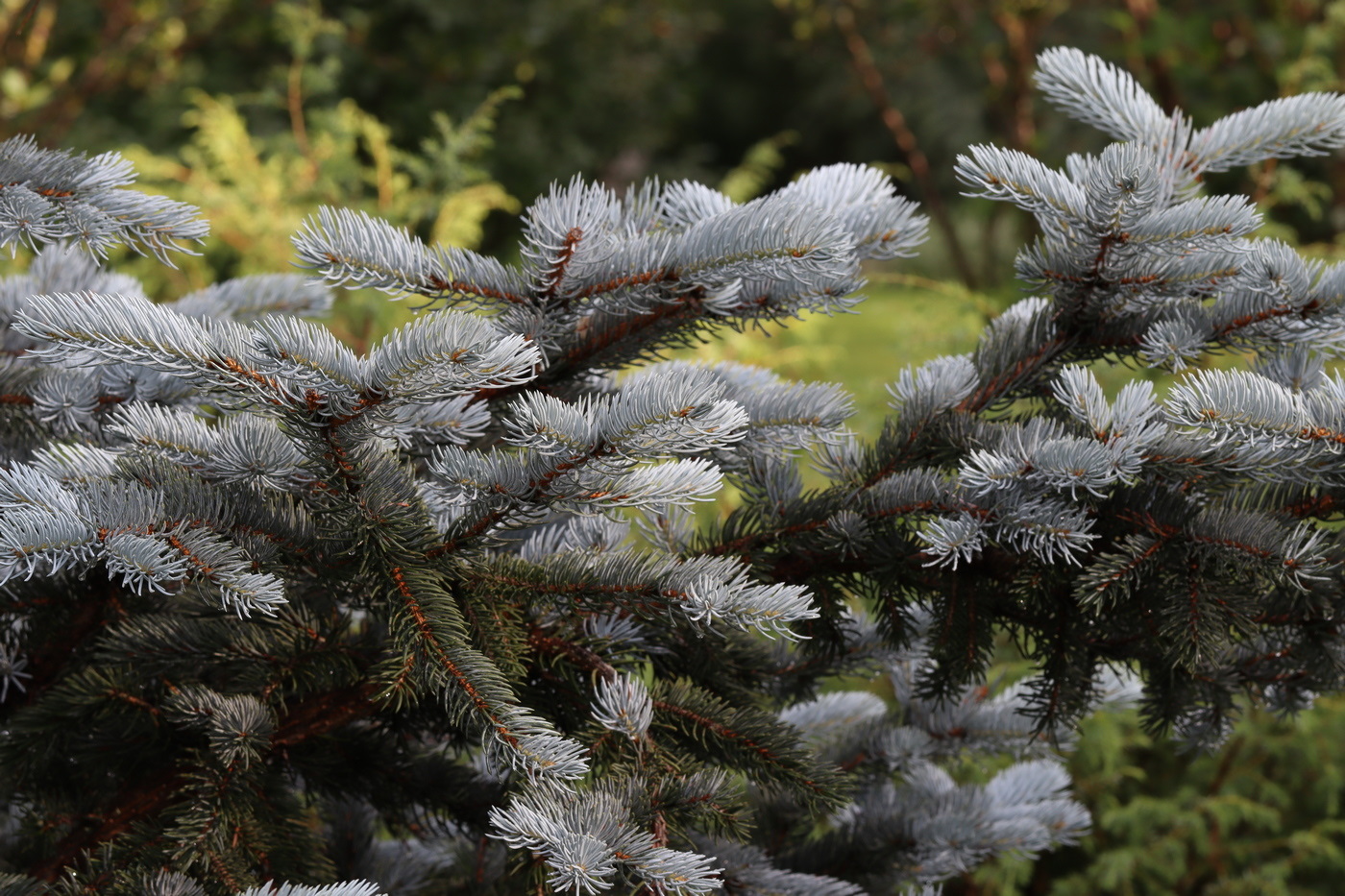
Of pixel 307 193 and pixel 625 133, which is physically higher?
pixel 625 133

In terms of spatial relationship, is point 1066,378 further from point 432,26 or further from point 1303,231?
point 1303,231

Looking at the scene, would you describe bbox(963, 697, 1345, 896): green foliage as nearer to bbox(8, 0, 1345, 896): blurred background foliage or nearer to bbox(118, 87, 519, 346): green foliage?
bbox(8, 0, 1345, 896): blurred background foliage

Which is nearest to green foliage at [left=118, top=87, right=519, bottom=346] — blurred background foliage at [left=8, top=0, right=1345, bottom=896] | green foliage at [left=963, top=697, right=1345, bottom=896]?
blurred background foliage at [left=8, top=0, right=1345, bottom=896]

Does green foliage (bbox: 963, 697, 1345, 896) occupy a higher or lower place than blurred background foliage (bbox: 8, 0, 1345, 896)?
lower

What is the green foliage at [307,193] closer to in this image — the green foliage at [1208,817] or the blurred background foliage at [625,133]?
the blurred background foliage at [625,133]

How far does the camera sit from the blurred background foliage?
71.0 inches

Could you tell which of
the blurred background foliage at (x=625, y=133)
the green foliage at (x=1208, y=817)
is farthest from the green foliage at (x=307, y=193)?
the green foliage at (x=1208, y=817)

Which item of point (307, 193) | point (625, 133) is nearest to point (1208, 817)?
point (307, 193)

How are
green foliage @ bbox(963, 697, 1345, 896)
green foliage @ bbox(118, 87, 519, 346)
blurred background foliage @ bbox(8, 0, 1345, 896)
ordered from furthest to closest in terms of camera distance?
green foliage @ bbox(118, 87, 519, 346), blurred background foliage @ bbox(8, 0, 1345, 896), green foliage @ bbox(963, 697, 1345, 896)

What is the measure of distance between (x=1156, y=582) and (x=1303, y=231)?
596 centimetres

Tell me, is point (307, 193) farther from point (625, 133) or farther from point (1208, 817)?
point (625, 133)

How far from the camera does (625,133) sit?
22.7 feet

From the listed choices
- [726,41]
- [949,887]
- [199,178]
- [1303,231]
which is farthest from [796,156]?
[949,887]

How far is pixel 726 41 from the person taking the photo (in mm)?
14445
